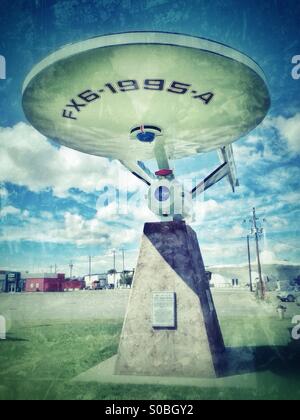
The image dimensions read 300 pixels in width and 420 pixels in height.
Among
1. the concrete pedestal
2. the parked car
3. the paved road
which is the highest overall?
the concrete pedestal

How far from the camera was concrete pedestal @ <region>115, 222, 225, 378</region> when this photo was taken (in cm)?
845

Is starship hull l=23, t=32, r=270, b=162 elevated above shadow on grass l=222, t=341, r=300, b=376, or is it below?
above

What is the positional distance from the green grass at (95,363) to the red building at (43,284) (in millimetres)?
51169

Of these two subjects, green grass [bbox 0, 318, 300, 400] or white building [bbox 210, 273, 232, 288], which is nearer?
green grass [bbox 0, 318, 300, 400]

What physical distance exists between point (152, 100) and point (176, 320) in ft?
19.3

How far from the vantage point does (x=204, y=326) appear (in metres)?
8.55

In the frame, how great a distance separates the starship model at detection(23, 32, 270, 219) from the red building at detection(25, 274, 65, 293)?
6072cm

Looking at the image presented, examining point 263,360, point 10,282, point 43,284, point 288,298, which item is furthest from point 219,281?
point 263,360

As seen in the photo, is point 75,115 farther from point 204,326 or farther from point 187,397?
point 187,397

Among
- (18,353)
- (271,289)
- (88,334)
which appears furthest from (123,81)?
(271,289)

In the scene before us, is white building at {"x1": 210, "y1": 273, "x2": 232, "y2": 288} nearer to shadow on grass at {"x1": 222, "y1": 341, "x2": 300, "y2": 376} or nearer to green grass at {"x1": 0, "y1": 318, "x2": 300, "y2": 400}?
green grass at {"x1": 0, "y1": 318, "x2": 300, "y2": 400}

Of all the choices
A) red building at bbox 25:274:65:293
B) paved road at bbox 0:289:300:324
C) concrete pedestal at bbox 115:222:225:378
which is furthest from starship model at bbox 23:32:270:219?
red building at bbox 25:274:65:293

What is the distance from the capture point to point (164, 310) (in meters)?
8.88
